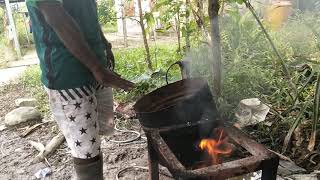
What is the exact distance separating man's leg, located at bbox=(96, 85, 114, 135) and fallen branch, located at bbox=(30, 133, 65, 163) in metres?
1.51

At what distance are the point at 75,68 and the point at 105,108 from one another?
0.62 m

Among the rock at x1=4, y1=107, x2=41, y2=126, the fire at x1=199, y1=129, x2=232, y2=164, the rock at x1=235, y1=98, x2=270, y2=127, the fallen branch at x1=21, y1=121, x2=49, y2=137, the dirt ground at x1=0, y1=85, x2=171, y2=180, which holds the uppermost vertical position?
the fire at x1=199, y1=129, x2=232, y2=164

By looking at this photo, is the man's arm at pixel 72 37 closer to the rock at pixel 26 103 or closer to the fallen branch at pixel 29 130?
the fallen branch at pixel 29 130

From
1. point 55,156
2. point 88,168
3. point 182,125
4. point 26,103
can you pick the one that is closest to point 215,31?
point 182,125

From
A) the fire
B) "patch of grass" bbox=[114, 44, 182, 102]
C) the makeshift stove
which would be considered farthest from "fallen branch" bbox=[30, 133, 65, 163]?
the fire

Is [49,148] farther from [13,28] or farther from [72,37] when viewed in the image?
[13,28]

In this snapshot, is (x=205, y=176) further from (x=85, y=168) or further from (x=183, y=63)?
(x=183, y=63)

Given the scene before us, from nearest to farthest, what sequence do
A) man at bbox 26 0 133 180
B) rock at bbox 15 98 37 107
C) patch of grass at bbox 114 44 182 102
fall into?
man at bbox 26 0 133 180 → patch of grass at bbox 114 44 182 102 → rock at bbox 15 98 37 107

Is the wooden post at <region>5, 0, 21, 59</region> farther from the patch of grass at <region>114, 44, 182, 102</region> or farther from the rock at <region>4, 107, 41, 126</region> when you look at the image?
the rock at <region>4, 107, 41, 126</region>

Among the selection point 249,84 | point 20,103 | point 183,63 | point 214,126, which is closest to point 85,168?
point 214,126

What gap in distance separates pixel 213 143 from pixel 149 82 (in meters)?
3.02

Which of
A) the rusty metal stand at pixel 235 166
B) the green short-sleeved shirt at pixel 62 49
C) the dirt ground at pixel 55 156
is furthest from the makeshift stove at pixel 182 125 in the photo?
the dirt ground at pixel 55 156

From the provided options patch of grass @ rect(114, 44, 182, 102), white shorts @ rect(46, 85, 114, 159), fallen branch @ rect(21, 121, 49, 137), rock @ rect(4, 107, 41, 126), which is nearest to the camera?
white shorts @ rect(46, 85, 114, 159)

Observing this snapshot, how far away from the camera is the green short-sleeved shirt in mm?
2328
